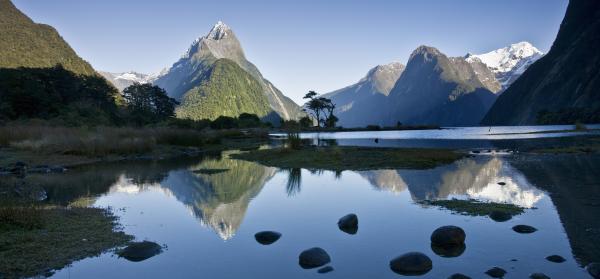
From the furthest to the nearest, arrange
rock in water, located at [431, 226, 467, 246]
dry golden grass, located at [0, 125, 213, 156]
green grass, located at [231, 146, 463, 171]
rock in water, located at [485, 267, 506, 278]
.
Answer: dry golden grass, located at [0, 125, 213, 156]
green grass, located at [231, 146, 463, 171]
rock in water, located at [431, 226, 467, 246]
rock in water, located at [485, 267, 506, 278]

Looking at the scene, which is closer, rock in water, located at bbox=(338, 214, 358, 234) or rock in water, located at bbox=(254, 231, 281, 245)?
rock in water, located at bbox=(254, 231, 281, 245)

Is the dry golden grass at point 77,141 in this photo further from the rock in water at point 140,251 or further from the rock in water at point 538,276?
the rock in water at point 538,276

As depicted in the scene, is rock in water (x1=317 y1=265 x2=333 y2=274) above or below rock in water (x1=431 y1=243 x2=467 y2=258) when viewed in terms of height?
below

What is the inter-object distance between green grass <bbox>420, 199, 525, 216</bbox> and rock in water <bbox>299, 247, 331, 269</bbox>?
25.5 ft

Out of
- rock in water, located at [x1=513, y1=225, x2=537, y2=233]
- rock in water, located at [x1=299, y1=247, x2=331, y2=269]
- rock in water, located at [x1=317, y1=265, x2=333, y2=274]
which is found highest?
rock in water, located at [x1=513, y1=225, x2=537, y2=233]

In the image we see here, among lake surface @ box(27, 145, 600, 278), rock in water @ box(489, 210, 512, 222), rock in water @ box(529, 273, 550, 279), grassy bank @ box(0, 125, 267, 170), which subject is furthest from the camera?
grassy bank @ box(0, 125, 267, 170)

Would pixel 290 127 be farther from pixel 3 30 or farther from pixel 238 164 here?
pixel 3 30

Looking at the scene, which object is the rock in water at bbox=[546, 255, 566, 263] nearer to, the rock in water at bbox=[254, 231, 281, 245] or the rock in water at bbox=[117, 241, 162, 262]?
the rock in water at bbox=[254, 231, 281, 245]

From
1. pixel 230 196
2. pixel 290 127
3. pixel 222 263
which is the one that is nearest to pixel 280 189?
pixel 230 196

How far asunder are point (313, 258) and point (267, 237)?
9.20 ft

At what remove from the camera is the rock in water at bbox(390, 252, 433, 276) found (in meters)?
9.80

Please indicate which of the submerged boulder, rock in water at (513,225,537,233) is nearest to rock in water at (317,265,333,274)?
the submerged boulder

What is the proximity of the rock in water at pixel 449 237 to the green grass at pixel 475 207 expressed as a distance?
4079 mm

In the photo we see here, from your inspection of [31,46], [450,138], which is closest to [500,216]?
[450,138]
